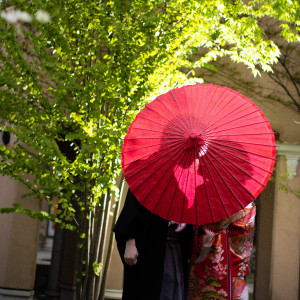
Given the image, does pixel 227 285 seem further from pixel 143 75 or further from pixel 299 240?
pixel 299 240

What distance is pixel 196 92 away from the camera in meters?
2.80

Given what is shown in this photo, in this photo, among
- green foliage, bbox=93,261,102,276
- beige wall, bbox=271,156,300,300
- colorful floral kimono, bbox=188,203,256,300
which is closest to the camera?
colorful floral kimono, bbox=188,203,256,300

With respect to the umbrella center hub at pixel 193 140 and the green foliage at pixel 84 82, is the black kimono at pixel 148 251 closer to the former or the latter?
the umbrella center hub at pixel 193 140

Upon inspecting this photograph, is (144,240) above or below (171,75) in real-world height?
below

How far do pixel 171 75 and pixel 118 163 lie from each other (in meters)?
1.10

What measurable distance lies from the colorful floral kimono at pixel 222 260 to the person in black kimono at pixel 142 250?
23cm

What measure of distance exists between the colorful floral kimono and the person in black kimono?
23cm

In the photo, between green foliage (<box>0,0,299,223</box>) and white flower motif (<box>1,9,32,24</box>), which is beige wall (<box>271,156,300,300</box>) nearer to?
green foliage (<box>0,0,299,223</box>)

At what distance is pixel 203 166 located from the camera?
266 centimetres

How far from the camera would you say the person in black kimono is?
2855 millimetres

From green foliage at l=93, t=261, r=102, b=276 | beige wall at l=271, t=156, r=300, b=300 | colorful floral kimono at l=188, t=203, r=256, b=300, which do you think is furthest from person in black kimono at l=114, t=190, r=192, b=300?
beige wall at l=271, t=156, r=300, b=300

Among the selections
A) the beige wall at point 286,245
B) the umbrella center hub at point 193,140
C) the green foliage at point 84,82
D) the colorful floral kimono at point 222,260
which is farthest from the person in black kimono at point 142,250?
the beige wall at point 286,245

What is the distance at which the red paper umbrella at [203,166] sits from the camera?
2.63 m

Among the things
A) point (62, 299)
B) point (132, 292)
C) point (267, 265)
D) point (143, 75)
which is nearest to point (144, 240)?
point (132, 292)
